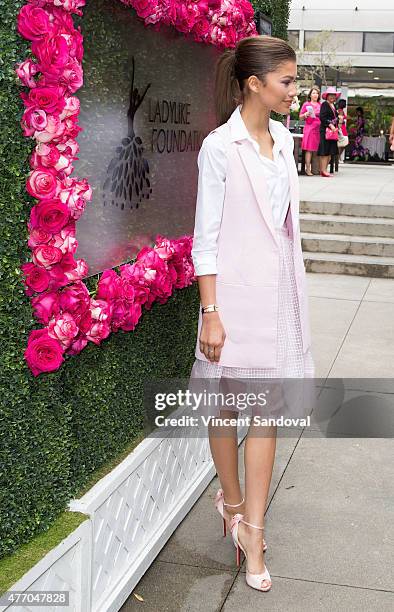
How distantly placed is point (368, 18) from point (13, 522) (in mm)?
51066

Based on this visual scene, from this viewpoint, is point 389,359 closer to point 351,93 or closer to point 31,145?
point 31,145

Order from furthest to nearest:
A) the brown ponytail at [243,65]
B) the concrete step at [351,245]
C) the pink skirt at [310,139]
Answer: the pink skirt at [310,139] < the concrete step at [351,245] < the brown ponytail at [243,65]

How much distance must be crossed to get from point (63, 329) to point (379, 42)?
164 feet

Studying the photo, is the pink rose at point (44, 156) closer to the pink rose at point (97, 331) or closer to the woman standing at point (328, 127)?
the pink rose at point (97, 331)

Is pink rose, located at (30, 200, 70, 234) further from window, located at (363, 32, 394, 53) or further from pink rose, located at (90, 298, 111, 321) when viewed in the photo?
window, located at (363, 32, 394, 53)

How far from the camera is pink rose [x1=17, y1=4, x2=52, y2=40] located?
88.3 inches

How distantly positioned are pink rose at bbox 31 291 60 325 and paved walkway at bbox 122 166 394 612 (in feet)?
3.94

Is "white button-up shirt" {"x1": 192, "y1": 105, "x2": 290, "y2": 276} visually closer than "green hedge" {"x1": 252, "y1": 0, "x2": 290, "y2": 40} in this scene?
Yes

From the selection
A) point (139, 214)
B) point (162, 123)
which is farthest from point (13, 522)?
point (162, 123)

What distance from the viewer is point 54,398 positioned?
2.71m

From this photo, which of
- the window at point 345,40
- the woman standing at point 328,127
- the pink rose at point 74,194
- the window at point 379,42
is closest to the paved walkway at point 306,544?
the pink rose at point 74,194

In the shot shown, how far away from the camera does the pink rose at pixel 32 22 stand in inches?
88.3

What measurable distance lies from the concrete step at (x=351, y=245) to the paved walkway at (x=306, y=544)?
5.10 m
